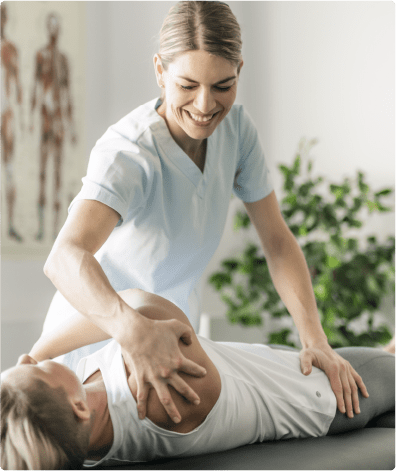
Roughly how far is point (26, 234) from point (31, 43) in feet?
3.47

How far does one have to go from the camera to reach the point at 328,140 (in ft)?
10.0

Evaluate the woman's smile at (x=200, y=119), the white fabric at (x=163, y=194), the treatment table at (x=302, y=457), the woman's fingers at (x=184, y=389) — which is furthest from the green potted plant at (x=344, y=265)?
the woman's fingers at (x=184, y=389)

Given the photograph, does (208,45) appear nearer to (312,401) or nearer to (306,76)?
(312,401)

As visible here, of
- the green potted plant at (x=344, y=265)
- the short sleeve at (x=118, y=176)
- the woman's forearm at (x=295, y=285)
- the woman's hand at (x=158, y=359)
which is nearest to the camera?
the woman's hand at (x=158, y=359)

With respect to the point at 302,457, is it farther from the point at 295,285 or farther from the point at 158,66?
the point at 158,66

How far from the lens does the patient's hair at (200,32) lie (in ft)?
3.49

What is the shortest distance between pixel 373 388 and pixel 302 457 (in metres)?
0.41

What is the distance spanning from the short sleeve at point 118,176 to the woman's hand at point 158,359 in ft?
1.07

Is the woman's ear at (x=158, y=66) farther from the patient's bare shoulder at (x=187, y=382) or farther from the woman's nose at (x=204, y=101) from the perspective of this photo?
the patient's bare shoulder at (x=187, y=382)

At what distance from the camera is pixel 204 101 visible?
42.6 inches

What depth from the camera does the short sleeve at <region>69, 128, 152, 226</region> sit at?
1053 mm

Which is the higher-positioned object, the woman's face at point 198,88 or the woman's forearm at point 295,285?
the woman's face at point 198,88

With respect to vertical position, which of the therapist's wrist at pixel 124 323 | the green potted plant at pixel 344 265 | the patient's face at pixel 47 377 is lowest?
the green potted plant at pixel 344 265

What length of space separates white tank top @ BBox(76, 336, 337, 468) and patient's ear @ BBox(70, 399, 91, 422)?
5 centimetres
